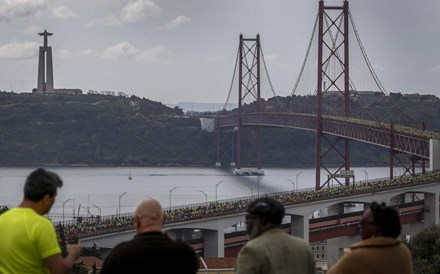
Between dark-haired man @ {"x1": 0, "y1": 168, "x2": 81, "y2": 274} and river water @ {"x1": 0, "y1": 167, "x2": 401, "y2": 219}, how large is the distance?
67556 millimetres

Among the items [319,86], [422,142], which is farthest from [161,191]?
[422,142]

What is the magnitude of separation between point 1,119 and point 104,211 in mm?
88707

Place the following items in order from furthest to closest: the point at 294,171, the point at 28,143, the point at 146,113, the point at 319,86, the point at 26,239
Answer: the point at 146,113 → the point at 28,143 → the point at 294,171 → the point at 319,86 → the point at 26,239

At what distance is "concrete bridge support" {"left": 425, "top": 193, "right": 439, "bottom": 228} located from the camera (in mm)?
57438

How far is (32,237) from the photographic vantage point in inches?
229

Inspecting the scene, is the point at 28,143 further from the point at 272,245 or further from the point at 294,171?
the point at 272,245

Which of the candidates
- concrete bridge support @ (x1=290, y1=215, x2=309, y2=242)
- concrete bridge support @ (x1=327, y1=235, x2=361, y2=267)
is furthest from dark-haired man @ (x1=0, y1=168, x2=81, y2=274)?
concrete bridge support @ (x1=290, y1=215, x2=309, y2=242)

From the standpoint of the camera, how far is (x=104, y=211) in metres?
80.7

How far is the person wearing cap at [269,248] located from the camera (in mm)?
6020

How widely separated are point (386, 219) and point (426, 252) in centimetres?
1993

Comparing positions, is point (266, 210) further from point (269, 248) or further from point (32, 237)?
point (32, 237)

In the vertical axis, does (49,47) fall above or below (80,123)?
above

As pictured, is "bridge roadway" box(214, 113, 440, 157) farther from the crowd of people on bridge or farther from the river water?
the crowd of people on bridge

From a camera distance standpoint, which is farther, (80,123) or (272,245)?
(80,123)
